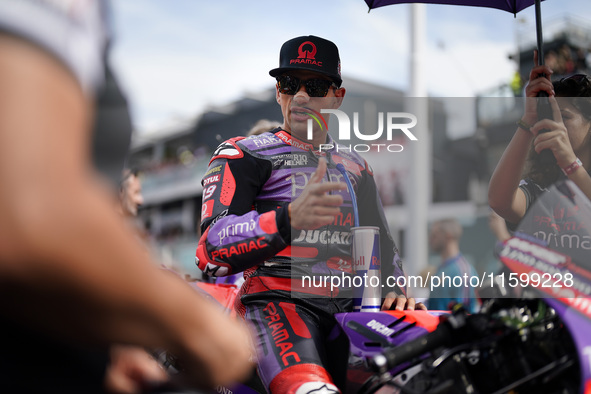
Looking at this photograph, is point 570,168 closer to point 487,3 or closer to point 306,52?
point 306,52

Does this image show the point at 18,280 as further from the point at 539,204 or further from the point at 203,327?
the point at 539,204

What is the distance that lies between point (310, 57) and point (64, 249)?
2.15 meters

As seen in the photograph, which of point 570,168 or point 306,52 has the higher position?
point 306,52

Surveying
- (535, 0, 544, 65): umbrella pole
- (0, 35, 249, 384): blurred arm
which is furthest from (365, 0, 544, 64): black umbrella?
(0, 35, 249, 384): blurred arm

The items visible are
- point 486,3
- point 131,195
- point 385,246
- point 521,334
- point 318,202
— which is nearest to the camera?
point 521,334

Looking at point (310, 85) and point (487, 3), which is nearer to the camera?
point (310, 85)

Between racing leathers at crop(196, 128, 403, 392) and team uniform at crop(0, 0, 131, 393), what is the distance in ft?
4.06

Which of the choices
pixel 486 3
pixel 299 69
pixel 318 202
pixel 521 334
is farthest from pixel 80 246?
pixel 486 3

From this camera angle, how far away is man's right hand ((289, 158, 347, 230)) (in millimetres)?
1798

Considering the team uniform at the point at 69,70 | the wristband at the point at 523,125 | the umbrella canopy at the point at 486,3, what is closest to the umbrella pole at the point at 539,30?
the wristband at the point at 523,125

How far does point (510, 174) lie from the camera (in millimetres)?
2195

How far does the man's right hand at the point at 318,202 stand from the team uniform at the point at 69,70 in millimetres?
997

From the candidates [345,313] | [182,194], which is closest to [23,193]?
[345,313]

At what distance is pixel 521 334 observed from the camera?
161cm
